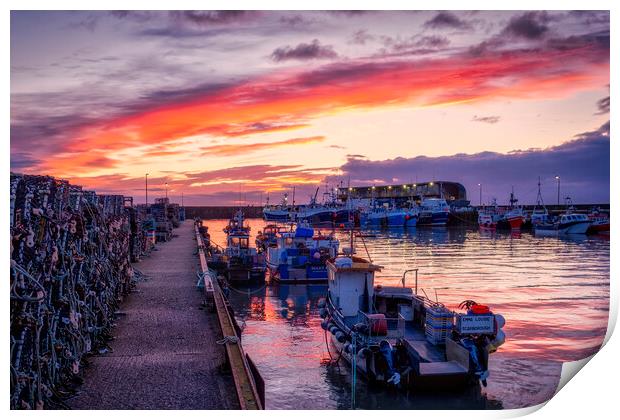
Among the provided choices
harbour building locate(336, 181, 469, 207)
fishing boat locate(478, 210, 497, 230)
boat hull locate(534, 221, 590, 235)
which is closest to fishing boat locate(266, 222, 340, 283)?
boat hull locate(534, 221, 590, 235)

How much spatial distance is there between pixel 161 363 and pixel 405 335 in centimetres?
712

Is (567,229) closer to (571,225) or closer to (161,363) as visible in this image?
(571,225)

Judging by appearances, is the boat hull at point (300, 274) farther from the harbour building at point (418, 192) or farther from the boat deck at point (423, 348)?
the harbour building at point (418, 192)

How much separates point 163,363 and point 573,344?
10973 mm

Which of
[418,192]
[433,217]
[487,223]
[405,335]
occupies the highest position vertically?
[418,192]

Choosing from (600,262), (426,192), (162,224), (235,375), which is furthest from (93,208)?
(426,192)

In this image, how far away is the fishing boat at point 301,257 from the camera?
87.5 ft

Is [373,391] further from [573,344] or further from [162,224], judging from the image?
[162,224]

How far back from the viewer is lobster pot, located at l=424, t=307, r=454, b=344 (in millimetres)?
12664

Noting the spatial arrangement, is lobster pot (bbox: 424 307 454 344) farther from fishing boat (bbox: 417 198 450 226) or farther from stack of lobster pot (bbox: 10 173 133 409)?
fishing boat (bbox: 417 198 450 226)

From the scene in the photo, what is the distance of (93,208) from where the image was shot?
33.0 feet

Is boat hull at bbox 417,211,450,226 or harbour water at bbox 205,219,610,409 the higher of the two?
boat hull at bbox 417,211,450,226

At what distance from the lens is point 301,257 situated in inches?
1088

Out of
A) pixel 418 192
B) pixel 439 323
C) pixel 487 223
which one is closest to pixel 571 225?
pixel 487 223
